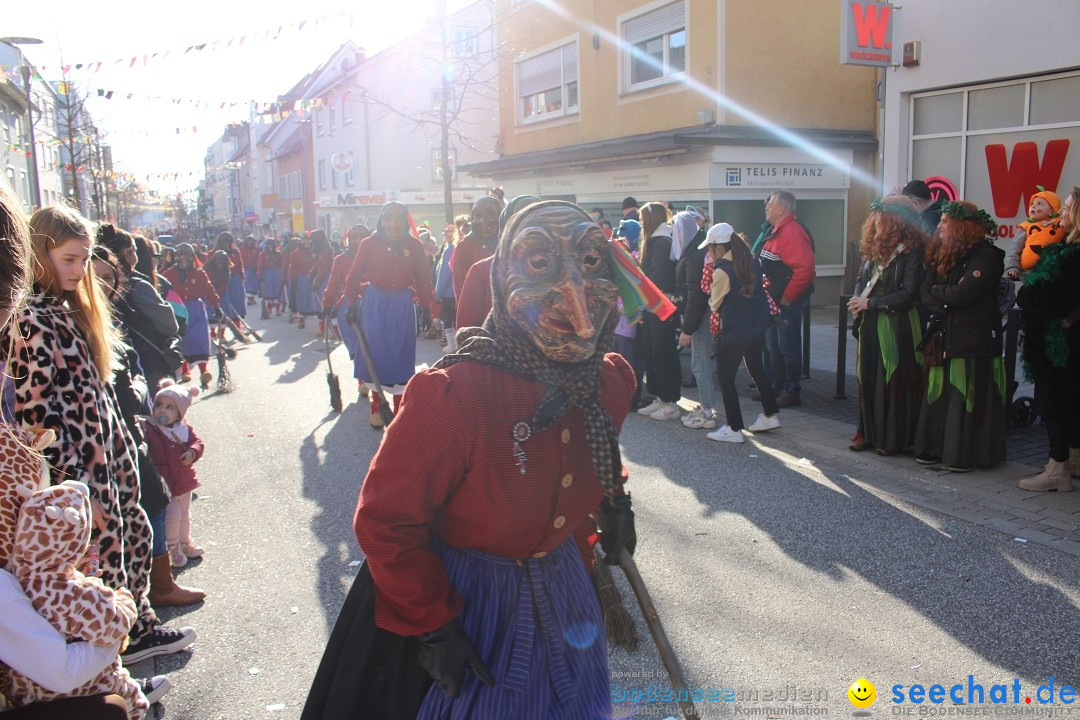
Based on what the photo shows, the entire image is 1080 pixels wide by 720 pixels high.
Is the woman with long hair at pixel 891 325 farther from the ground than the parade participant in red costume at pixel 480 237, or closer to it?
closer to it

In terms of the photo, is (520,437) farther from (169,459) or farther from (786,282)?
(786,282)

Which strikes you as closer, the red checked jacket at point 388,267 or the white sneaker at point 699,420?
the red checked jacket at point 388,267

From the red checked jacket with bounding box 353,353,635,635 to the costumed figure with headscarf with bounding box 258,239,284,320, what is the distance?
1943 centimetres

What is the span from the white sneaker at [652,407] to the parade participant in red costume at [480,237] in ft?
8.02

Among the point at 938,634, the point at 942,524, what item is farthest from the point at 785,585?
the point at 942,524

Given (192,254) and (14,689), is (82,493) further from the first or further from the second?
(192,254)

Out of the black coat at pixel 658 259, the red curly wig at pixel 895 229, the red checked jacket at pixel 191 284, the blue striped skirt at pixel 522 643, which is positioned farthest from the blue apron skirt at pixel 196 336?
the blue striped skirt at pixel 522 643

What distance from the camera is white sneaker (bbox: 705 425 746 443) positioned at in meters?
7.40

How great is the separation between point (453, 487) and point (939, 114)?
1261cm

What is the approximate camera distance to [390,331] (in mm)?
7941

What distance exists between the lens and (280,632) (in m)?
4.23

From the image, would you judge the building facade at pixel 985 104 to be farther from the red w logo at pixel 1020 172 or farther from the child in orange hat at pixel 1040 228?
the child in orange hat at pixel 1040 228

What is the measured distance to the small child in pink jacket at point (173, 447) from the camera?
4.82 m

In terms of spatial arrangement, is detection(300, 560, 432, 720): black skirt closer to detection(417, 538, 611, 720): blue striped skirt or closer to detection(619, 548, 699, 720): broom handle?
detection(417, 538, 611, 720): blue striped skirt
